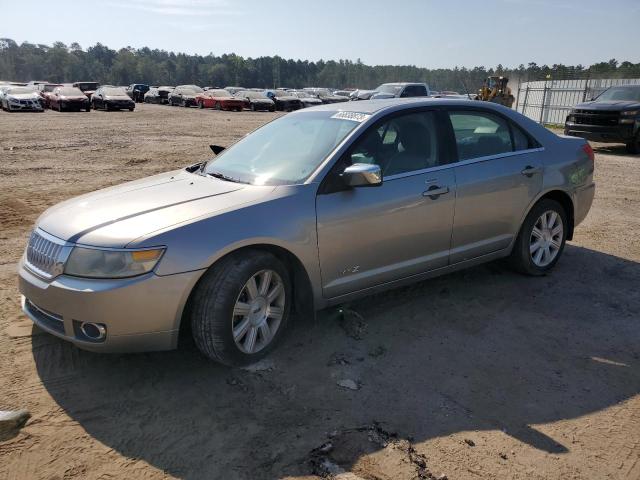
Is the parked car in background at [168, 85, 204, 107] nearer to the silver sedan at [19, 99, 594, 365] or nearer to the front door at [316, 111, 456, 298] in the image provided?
the silver sedan at [19, 99, 594, 365]

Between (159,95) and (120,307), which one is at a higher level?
(159,95)

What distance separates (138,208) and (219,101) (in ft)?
121

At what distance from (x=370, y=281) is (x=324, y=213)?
2.28ft

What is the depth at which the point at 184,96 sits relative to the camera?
43.0m

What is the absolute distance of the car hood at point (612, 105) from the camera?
1438 centimetres

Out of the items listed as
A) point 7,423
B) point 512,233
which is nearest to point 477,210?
point 512,233

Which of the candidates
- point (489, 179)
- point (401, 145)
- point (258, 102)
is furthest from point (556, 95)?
point (401, 145)

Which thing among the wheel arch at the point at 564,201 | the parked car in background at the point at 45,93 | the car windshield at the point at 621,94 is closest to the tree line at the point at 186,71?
the parked car in background at the point at 45,93

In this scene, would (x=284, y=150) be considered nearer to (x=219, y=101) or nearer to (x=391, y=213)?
(x=391, y=213)

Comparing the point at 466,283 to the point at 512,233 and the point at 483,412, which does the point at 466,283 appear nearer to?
the point at 512,233

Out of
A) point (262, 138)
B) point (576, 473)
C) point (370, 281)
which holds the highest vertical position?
point (262, 138)

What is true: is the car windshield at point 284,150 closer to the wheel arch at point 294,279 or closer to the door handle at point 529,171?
the wheel arch at point 294,279

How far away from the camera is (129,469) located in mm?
2650

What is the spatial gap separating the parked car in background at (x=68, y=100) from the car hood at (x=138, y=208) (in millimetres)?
31331
